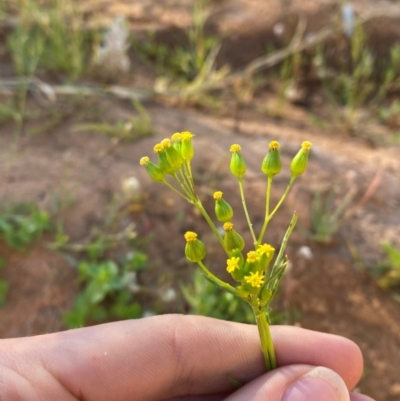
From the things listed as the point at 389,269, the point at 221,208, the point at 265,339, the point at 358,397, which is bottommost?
the point at 358,397

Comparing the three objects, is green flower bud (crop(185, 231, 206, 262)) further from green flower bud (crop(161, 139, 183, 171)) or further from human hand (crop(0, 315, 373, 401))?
human hand (crop(0, 315, 373, 401))

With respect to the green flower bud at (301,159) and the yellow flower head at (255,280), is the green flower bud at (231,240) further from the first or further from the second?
the green flower bud at (301,159)

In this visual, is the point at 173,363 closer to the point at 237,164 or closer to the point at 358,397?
the point at 358,397

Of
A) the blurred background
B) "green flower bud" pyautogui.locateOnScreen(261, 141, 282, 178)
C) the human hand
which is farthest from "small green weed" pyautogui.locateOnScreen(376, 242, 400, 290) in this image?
"green flower bud" pyautogui.locateOnScreen(261, 141, 282, 178)

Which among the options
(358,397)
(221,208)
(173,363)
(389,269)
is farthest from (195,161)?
(221,208)

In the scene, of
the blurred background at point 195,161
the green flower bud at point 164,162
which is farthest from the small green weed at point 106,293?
the green flower bud at point 164,162

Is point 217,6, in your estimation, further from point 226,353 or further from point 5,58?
point 226,353
